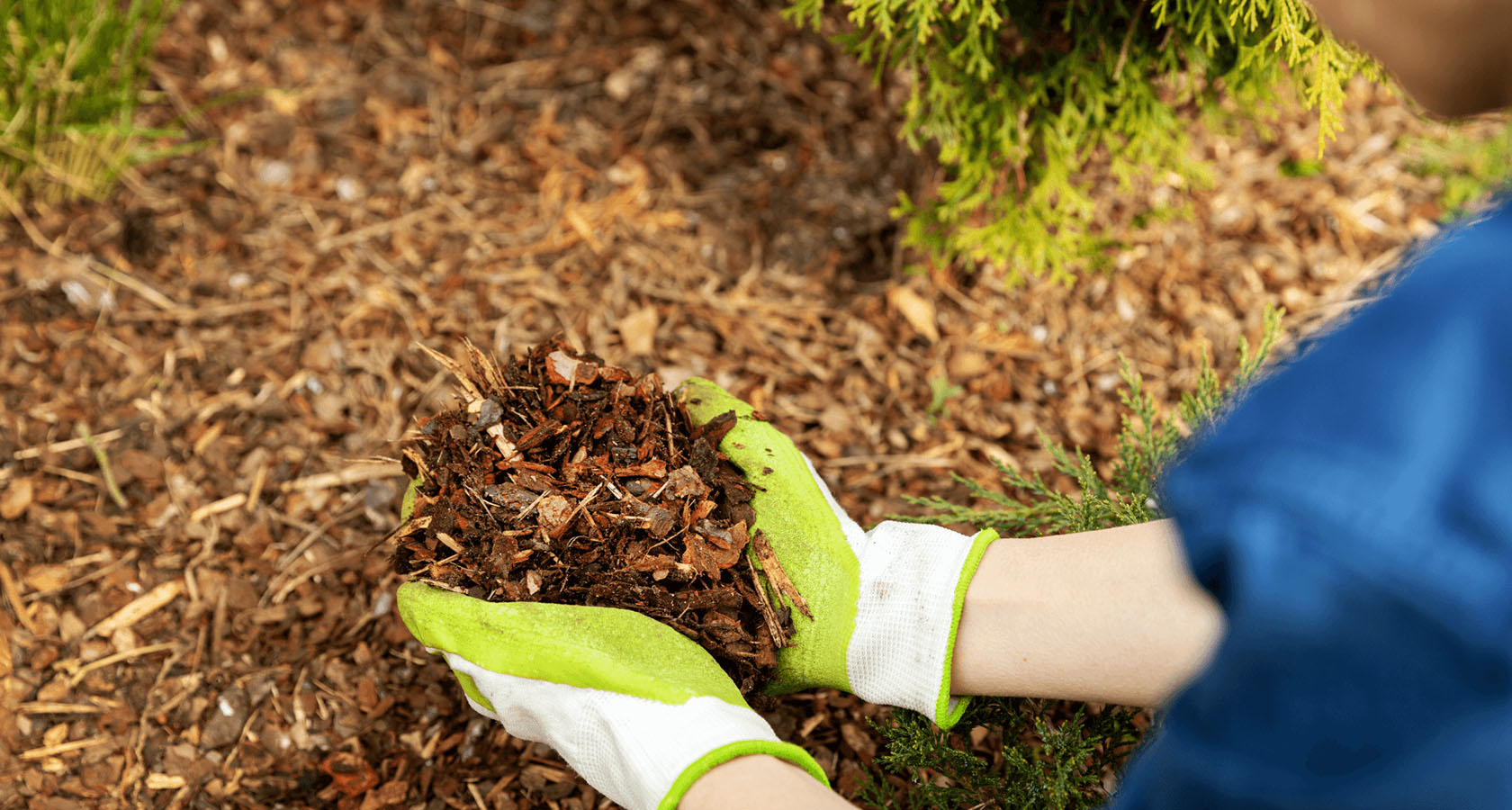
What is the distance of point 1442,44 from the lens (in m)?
0.82

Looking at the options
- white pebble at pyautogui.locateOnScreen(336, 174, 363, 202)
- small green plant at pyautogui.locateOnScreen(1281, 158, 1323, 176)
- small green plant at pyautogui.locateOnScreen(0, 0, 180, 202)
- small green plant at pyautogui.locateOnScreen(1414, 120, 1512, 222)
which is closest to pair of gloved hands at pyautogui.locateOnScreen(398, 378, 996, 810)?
white pebble at pyautogui.locateOnScreen(336, 174, 363, 202)

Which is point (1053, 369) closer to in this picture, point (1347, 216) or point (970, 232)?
point (970, 232)

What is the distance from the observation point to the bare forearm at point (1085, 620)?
54.9 inches

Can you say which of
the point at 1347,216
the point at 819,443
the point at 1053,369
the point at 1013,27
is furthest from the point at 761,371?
the point at 1347,216

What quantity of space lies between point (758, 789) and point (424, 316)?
5.36 feet

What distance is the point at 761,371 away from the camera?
8.00 ft

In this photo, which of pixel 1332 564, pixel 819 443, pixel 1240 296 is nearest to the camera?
pixel 1332 564

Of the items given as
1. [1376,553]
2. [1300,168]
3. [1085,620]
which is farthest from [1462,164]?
[1376,553]

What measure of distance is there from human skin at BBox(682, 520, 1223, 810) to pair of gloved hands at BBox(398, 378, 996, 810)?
4 cm

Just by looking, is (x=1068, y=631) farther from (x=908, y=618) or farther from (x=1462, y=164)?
(x=1462, y=164)

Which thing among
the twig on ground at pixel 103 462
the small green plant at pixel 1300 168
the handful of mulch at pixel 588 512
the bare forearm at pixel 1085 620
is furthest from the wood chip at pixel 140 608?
the small green plant at pixel 1300 168

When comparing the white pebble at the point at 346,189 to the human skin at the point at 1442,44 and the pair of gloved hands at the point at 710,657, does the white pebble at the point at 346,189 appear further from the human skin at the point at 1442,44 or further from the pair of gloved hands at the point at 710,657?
the human skin at the point at 1442,44

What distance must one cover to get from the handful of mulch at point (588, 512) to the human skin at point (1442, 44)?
115 centimetres

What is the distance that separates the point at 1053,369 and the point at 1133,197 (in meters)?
0.74
